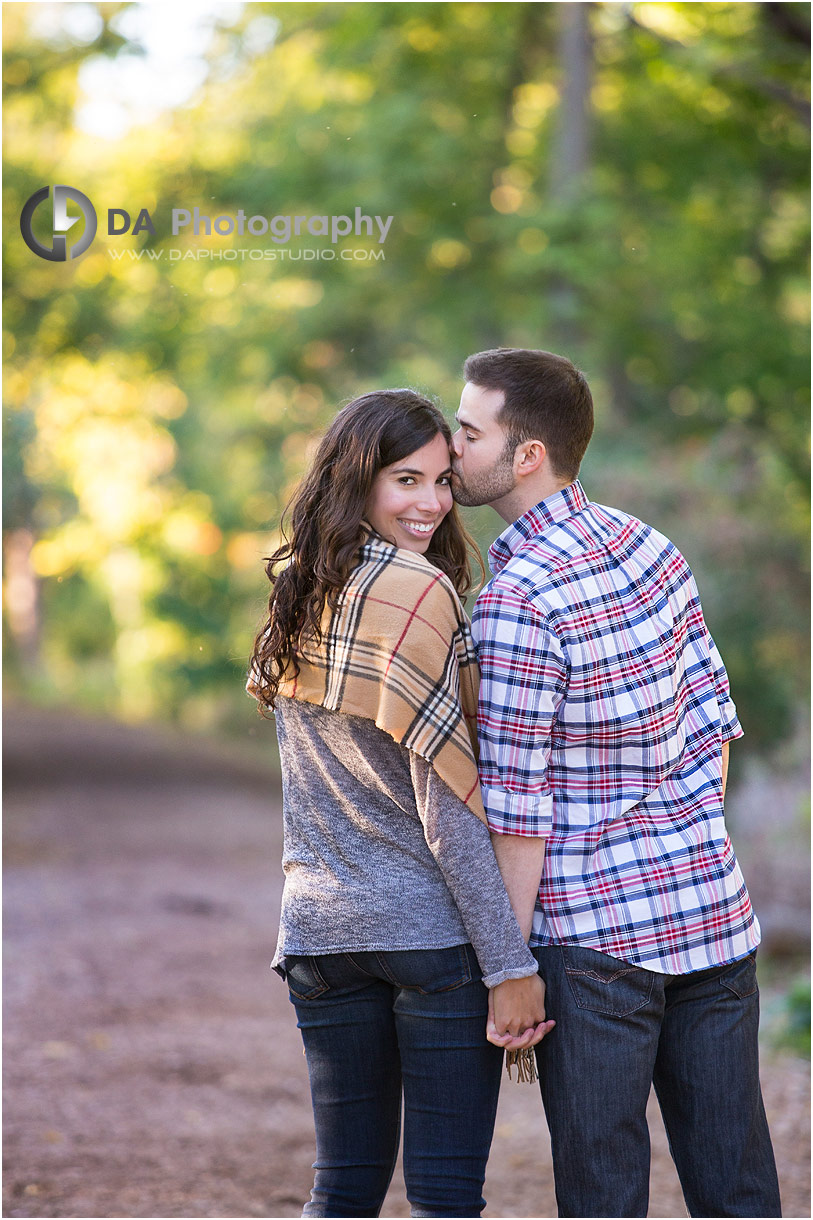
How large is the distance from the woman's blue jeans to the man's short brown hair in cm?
88

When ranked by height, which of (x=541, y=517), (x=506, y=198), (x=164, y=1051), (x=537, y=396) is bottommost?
(x=164, y=1051)

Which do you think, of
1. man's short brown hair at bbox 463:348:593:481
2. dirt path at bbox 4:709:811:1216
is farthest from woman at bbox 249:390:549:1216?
dirt path at bbox 4:709:811:1216

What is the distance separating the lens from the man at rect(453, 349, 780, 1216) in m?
1.88

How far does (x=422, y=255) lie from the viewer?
10297 millimetres

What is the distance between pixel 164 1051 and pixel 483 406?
3718mm

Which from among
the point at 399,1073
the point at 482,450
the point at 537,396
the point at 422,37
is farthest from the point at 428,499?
the point at 422,37

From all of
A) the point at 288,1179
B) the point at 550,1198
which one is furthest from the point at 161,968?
the point at 550,1198

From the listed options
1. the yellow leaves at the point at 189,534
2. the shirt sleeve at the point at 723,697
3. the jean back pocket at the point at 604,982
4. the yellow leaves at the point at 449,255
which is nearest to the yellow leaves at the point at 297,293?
the yellow leaves at the point at 449,255

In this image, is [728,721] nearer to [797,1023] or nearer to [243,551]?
[797,1023]

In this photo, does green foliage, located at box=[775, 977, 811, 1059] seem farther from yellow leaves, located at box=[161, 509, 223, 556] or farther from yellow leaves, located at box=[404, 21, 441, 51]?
yellow leaves, located at box=[161, 509, 223, 556]

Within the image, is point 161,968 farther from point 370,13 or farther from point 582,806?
point 370,13

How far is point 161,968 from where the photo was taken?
20.2 feet

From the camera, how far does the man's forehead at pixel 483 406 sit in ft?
6.73

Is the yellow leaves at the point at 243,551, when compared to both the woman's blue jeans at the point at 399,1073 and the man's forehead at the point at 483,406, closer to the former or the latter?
the man's forehead at the point at 483,406
